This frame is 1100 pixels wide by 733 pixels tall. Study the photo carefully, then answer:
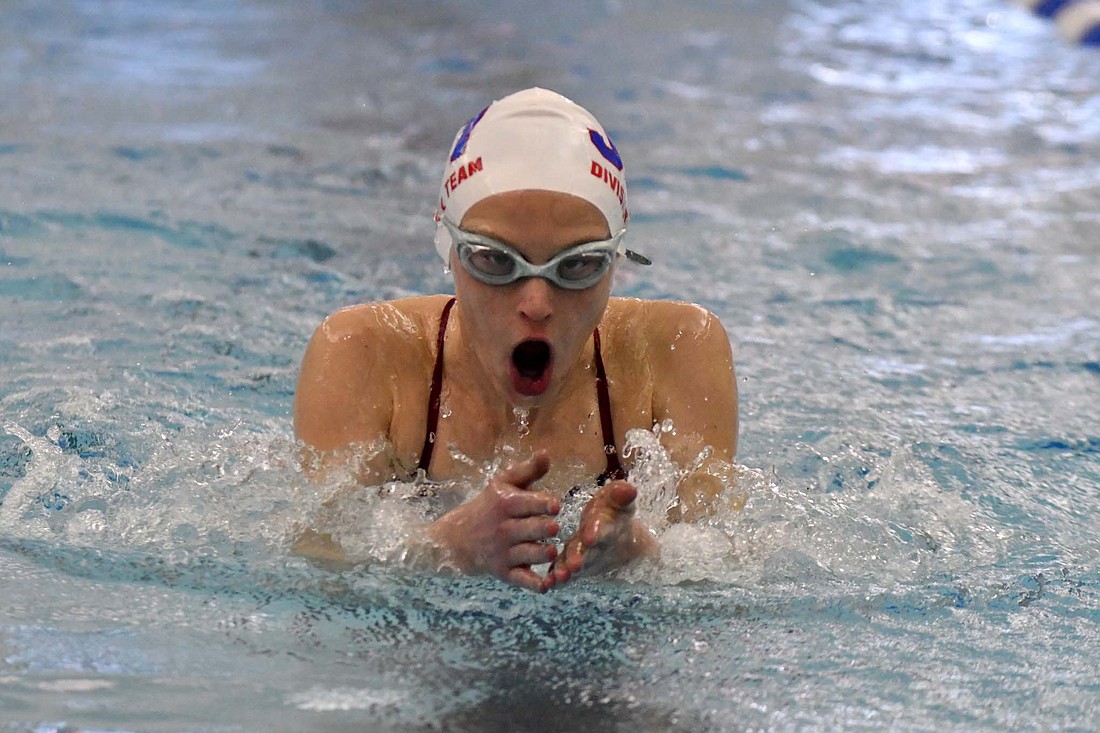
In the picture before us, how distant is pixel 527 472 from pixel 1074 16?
960 centimetres

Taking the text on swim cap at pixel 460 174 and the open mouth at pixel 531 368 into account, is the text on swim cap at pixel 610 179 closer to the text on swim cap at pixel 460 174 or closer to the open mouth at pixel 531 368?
the text on swim cap at pixel 460 174

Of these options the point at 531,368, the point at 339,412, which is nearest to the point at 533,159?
the point at 531,368

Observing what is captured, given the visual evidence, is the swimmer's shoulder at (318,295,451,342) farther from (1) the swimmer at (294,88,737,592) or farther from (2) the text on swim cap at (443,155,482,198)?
(2) the text on swim cap at (443,155,482,198)

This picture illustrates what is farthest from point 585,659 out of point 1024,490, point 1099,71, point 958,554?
point 1099,71

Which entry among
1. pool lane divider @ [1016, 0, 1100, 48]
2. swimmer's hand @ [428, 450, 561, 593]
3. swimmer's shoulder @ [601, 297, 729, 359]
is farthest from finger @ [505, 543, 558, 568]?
pool lane divider @ [1016, 0, 1100, 48]

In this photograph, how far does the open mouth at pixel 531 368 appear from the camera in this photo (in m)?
2.52

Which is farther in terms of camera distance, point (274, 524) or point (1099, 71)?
point (1099, 71)

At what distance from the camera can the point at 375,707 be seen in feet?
7.14

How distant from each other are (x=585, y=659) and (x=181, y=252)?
315 centimetres

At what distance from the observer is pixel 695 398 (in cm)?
275

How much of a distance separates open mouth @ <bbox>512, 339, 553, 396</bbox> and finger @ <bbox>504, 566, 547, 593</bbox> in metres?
0.46

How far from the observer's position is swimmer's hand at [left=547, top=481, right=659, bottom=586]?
7.02 feet

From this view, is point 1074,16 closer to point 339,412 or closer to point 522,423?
point 522,423

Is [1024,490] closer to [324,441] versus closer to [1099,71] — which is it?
[324,441]
